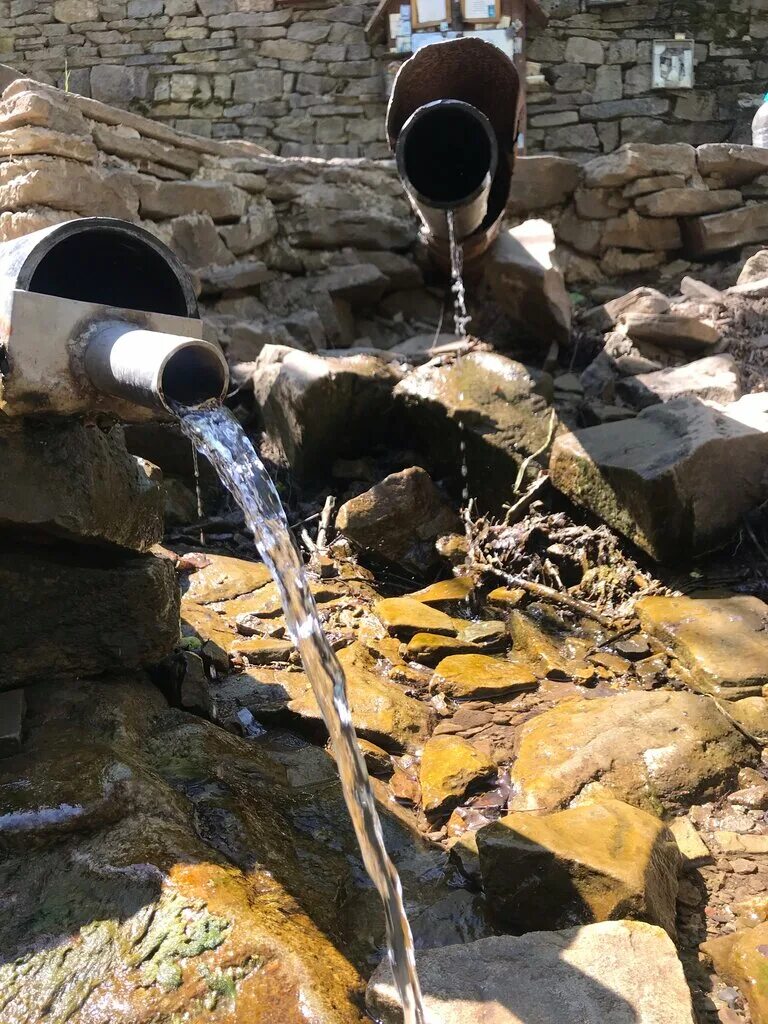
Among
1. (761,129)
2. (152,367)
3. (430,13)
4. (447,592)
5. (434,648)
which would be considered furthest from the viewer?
(430,13)

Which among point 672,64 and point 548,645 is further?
point 672,64

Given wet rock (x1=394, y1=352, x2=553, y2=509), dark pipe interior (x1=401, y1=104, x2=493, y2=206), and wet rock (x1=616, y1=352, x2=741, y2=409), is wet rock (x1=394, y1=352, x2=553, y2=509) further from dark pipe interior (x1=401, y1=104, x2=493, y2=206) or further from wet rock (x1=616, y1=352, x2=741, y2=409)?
dark pipe interior (x1=401, y1=104, x2=493, y2=206)

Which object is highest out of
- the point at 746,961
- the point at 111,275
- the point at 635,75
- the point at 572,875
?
the point at 635,75

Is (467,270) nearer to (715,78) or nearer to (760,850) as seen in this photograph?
(760,850)

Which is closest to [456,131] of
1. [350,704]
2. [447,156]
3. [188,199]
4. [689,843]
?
[447,156]

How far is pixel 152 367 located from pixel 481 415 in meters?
2.58

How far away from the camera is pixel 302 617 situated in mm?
2062

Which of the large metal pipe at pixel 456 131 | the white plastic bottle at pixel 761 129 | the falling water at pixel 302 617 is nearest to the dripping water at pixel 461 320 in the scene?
the large metal pipe at pixel 456 131

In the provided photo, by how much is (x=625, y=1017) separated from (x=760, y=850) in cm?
91

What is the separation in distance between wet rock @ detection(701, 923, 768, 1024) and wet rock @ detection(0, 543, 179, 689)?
1.61m

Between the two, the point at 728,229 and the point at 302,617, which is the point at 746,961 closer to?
the point at 302,617

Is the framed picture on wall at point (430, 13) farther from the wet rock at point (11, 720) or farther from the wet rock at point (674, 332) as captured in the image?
the wet rock at point (11, 720)

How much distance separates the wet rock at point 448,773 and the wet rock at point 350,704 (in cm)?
13

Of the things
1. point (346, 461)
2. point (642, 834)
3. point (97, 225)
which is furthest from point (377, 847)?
point (346, 461)
